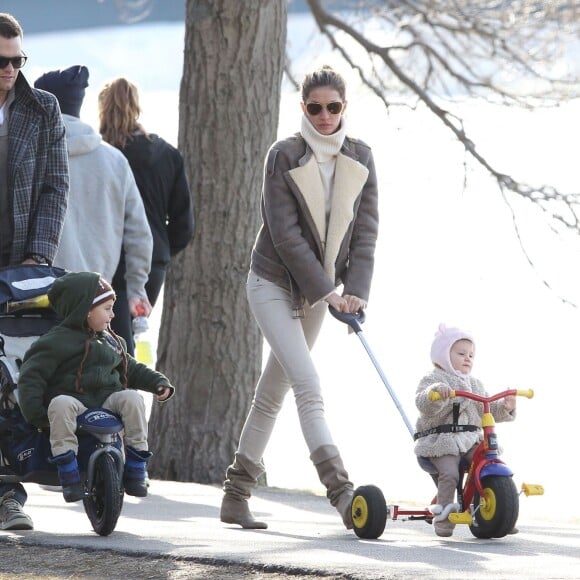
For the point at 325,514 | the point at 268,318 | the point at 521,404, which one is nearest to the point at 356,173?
the point at 268,318

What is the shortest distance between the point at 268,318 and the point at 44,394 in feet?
3.10

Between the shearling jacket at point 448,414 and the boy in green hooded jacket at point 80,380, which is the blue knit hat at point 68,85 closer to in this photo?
the boy in green hooded jacket at point 80,380

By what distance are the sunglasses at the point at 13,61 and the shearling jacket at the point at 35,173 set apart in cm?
19

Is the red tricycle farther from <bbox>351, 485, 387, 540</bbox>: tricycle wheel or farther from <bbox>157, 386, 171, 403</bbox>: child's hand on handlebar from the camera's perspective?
<bbox>157, 386, 171, 403</bbox>: child's hand on handlebar

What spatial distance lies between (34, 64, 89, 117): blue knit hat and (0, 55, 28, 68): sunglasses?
3.77 feet

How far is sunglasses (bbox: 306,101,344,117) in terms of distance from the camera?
5805mm

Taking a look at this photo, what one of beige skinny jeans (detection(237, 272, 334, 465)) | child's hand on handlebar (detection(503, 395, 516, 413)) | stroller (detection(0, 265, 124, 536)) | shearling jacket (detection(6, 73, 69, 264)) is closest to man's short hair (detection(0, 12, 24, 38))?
shearling jacket (detection(6, 73, 69, 264))

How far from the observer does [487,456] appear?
5.41 metres

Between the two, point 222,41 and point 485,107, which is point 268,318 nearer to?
point 222,41

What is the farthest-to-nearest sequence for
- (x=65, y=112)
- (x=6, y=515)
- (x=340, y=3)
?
(x=340, y=3) < (x=65, y=112) < (x=6, y=515)

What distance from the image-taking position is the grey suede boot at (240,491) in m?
6.12

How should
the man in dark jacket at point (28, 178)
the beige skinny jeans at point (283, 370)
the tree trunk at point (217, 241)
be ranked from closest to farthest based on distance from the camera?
the beige skinny jeans at point (283, 370) → the man in dark jacket at point (28, 178) → the tree trunk at point (217, 241)

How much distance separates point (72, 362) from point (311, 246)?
3.52ft

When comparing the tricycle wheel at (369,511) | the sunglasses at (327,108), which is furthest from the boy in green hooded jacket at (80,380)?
the sunglasses at (327,108)
